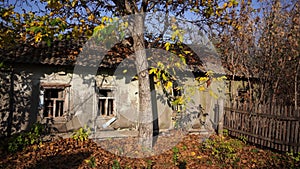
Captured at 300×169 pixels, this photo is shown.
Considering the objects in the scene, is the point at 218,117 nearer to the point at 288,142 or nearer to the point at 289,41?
the point at 288,142

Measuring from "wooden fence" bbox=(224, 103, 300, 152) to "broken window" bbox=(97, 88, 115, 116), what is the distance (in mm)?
4500

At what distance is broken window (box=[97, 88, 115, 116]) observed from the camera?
9.16 m

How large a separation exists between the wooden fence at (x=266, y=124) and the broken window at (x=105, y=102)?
4.50 meters

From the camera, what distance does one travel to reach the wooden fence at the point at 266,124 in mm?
6914

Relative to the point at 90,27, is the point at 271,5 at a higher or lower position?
higher

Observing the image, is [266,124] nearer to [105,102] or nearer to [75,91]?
[105,102]

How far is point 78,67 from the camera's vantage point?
8.48 m

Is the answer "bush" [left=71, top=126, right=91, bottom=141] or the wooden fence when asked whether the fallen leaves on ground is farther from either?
the wooden fence

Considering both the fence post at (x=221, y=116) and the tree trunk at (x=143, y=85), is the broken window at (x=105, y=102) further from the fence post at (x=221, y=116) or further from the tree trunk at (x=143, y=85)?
the fence post at (x=221, y=116)

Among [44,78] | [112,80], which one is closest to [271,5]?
[112,80]

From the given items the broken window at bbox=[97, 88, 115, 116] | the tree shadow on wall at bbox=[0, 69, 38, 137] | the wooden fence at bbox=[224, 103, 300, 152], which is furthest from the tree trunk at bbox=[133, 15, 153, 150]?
the tree shadow on wall at bbox=[0, 69, 38, 137]

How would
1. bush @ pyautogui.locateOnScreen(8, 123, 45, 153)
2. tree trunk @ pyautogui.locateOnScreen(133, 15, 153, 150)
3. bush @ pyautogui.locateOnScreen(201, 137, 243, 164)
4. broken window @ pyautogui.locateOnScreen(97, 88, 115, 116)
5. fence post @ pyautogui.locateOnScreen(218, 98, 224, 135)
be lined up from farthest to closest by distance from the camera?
1. fence post @ pyautogui.locateOnScreen(218, 98, 224, 135)
2. broken window @ pyautogui.locateOnScreen(97, 88, 115, 116)
3. tree trunk @ pyautogui.locateOnScreen(133, 15, 153, 150)
4. bush @ pyautogui.locateOnScreen(8, 123, 45, 153)
5. bush @ pyautogui.locateOnScreen(201, 137, 243, 164)

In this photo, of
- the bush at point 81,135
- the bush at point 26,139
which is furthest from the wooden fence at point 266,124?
the bush at point 26,139

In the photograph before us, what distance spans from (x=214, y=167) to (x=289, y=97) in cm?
620
